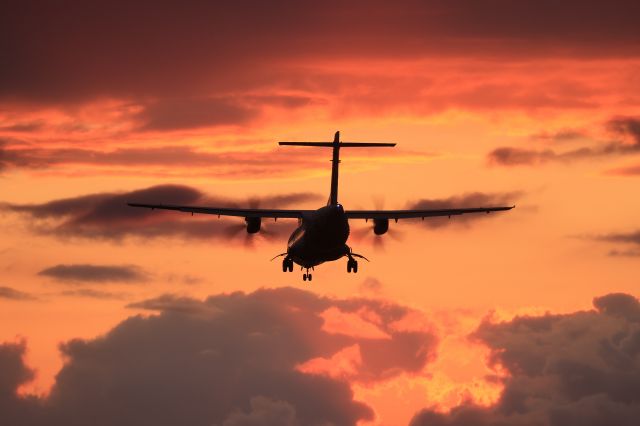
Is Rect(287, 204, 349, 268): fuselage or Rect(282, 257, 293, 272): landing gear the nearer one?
Rect(287, 204, 349, 268): fuselage

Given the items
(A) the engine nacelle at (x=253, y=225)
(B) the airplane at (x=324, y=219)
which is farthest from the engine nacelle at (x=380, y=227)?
(A) the engine nacelle at (x=253, y=225)

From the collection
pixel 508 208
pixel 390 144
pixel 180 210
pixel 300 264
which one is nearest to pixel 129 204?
pixel 180 210

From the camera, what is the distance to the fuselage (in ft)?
315

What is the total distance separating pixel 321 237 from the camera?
320ft

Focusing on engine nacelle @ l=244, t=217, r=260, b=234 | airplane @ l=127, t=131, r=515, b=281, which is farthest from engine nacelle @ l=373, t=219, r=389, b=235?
engine nacelle @ l=244, t=217, r=260, b=234

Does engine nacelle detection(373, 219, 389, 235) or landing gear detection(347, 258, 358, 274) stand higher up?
engine nacelle detection(373, 219, 389, 235)

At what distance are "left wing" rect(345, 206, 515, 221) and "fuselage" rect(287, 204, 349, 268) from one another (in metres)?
6.81

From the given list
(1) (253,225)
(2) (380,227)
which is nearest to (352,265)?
(2) (380,227)

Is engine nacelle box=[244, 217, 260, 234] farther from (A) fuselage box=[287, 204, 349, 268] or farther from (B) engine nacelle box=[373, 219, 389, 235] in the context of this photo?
(B) engine nacelle box=[373, 219, 389, 235]

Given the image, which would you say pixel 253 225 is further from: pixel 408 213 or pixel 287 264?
pixel 408 213

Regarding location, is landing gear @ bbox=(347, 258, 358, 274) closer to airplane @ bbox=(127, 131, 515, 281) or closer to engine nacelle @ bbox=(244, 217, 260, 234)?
airplane @ bbox=(127, 131, 515, 281)

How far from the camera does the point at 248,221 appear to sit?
109750 millimetres

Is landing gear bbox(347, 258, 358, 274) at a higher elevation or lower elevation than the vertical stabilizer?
lower

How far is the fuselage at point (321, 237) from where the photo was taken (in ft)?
315
